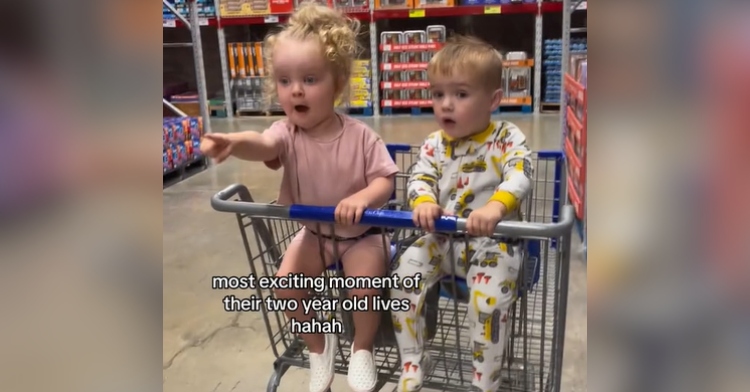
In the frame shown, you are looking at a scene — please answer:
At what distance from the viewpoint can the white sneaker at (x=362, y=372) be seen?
94 centimetres

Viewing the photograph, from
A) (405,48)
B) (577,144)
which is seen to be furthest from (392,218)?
(405,48)

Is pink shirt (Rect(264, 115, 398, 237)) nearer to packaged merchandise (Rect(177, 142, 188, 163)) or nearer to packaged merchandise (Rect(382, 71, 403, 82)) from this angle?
packaged merchandise (Rect(177, 142, 188, 163))

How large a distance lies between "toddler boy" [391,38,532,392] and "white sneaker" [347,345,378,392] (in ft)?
0.22

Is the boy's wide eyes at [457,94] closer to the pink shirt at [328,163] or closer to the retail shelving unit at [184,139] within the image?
the pink shirt at [328,163]

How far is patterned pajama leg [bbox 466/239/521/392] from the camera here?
2.79 ft

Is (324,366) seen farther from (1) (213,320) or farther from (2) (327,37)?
(1) (213,320)

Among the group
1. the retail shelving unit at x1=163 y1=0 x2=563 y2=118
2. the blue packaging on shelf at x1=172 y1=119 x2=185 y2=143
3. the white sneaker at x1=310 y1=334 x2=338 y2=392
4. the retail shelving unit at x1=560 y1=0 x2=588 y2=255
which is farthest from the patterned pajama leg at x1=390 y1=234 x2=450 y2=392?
the retail shelving unit at x1=163 y1=0 x2=563 y2=118
